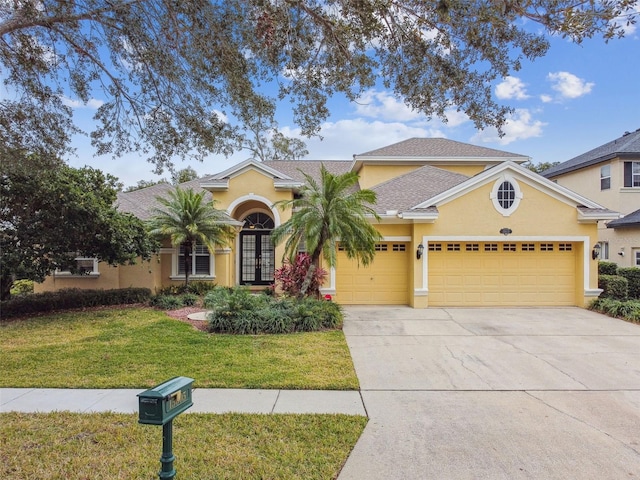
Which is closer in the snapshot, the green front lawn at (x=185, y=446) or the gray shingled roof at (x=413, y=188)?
the green front lawn at (x=185, y=446)

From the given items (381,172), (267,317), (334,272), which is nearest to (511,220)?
(334,272)

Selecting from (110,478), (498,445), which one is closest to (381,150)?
(498,445)

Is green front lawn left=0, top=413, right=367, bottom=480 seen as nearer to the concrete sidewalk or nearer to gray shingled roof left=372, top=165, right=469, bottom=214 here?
the concrete sidewalk

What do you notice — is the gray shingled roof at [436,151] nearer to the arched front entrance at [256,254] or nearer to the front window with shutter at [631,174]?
the front window with shutter at [631,174]

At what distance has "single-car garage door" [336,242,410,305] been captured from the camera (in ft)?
45.5

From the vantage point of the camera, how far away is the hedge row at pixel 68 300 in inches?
476

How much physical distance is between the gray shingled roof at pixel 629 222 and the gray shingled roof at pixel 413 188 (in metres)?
7.92

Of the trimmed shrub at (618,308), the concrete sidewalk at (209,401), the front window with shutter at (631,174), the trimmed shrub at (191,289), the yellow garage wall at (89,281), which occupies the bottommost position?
the concrete sidewalk at (209,401)

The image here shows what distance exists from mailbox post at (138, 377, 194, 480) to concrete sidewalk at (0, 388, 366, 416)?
2351 millimetres

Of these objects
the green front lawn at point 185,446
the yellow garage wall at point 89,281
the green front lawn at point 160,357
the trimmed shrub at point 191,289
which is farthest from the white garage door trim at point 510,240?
the yellow garage wall at point 89,281

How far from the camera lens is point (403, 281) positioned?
1392 centimetres

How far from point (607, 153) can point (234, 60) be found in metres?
20.4

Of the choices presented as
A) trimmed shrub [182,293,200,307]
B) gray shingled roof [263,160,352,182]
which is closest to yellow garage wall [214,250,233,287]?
trimmed shrub [182,293,200,307]

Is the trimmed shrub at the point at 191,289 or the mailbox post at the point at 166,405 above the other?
the mailbox post at the point at 166,405
